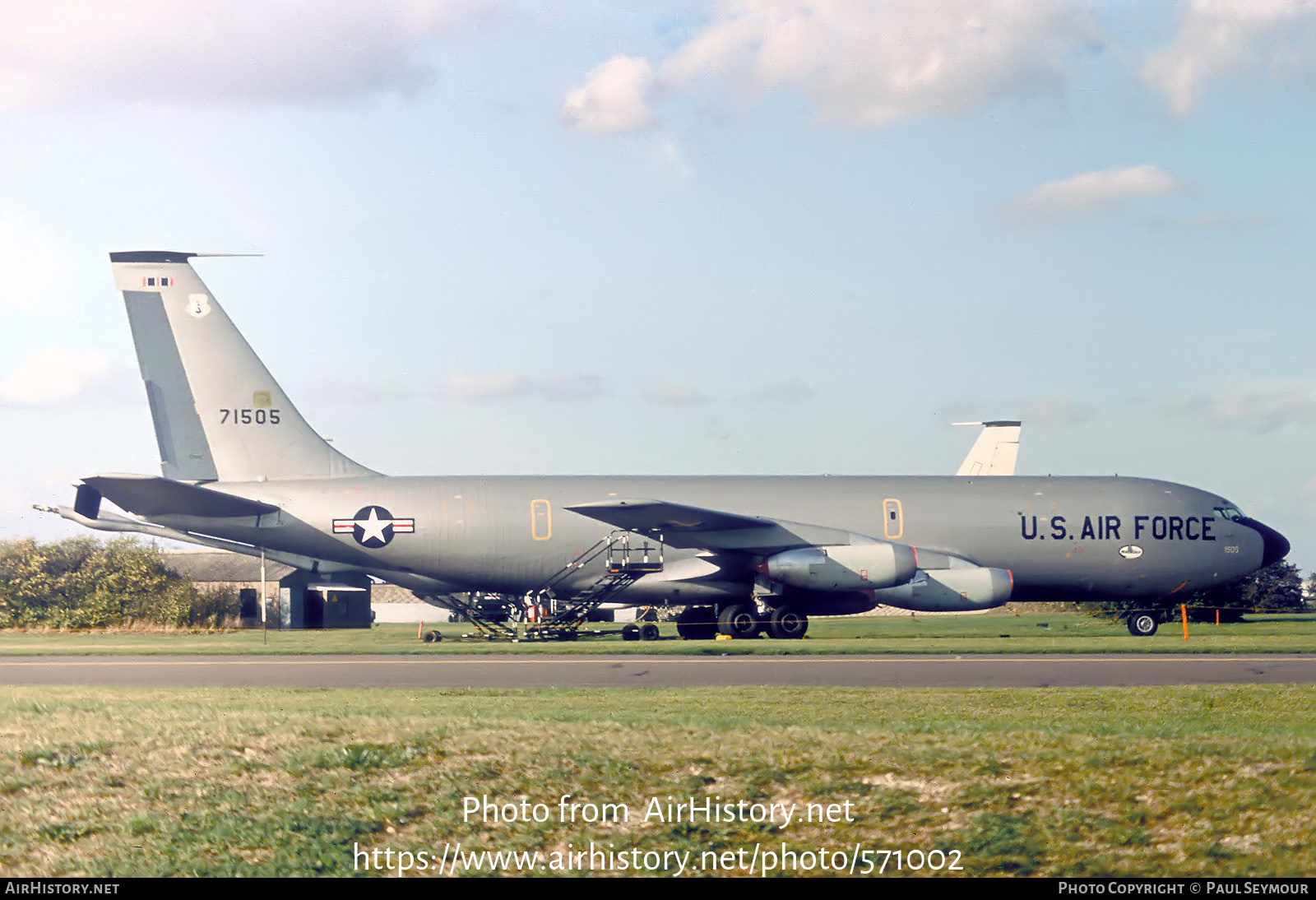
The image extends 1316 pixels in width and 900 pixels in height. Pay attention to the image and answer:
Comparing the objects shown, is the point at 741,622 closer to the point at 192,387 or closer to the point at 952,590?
the point at 952,590

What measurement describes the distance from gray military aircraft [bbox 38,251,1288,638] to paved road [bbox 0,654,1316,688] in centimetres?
722

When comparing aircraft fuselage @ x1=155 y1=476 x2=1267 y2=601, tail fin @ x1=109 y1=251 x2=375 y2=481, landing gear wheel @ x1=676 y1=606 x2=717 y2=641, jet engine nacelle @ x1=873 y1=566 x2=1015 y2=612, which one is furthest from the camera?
landing gear wheel @ x1=676 y1=606 x2=717 y2=641

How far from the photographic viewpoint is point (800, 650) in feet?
79.3

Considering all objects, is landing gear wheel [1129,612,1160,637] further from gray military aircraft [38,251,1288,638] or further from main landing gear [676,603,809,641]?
main landing gear [676,603,809,641]

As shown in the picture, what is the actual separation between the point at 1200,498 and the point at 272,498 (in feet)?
82.4

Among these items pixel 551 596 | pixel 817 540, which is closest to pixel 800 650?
pixel 817 540

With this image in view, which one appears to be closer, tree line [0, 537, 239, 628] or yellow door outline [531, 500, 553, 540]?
yellow door outline [531, 500, 553, 540]

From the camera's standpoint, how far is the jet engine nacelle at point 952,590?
30031 millimetres

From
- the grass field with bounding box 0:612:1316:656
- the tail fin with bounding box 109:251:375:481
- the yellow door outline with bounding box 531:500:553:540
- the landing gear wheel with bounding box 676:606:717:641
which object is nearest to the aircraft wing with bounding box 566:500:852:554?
the yellow door outline with bounding box 531:500:553:540

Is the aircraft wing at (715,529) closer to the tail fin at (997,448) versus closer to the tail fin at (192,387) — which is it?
the tail fin at (192,387)

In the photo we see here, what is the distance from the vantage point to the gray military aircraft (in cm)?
3016

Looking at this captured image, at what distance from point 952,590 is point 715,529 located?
19.9 feet

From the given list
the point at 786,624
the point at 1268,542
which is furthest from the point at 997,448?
the point at 786,624
